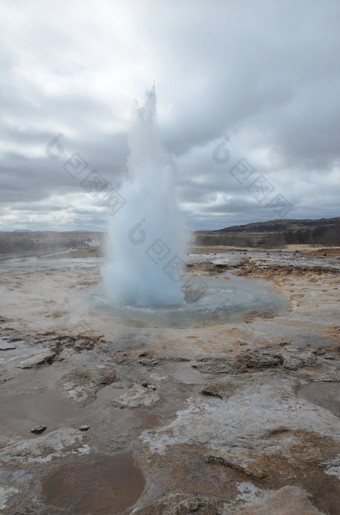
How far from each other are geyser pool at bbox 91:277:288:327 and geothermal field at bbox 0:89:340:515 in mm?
83

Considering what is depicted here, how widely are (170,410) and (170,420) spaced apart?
8.2 inches

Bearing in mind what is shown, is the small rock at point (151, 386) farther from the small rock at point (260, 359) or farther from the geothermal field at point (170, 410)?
the small rock at point (260, 359)

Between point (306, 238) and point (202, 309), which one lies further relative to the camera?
point (306, 238)

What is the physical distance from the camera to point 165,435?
3.05 m

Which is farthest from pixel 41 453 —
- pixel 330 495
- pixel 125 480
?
pixel 330 495

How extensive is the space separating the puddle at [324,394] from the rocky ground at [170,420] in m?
0.01

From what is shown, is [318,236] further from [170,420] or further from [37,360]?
[170,420]

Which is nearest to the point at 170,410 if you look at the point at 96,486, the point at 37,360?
the point at 96,486

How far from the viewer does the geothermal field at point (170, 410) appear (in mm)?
2357

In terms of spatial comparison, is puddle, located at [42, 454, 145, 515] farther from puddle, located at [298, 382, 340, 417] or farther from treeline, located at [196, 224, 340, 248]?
treeline, located at [196, 224, 340, 248]

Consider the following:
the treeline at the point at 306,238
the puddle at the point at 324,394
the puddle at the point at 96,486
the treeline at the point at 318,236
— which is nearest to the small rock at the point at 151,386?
the puddle at the point at 96,486

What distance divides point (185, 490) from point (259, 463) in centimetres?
70

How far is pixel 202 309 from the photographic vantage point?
8.68 m

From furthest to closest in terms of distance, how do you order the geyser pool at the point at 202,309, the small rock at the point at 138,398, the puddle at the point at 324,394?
the geyser pool at the point at 202,309 → the small rock at the point at 138,398 → the puddle at the point at 324,394
